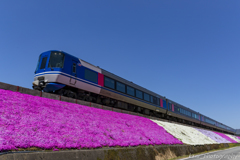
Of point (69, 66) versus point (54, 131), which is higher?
point (69, 66)

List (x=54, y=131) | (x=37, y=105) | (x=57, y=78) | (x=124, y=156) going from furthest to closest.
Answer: (x=57, y=78), (x=37, y=105), (x=124, y=156), (x=54, y=131)

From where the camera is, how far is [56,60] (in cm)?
1512

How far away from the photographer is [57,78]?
14367mm

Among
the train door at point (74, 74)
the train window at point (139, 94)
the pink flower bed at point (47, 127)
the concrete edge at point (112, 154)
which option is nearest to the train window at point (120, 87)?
the train window at point (139, 94)

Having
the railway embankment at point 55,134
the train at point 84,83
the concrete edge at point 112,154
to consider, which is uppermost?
the train at point 84,83

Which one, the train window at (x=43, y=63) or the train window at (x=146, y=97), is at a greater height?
the train window at (x=43, y=63)

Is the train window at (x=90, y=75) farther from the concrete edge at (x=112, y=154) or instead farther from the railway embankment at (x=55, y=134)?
the concrete edge at (x=112, y=154)

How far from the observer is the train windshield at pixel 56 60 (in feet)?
49.0

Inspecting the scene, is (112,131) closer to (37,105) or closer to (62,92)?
(37,105)

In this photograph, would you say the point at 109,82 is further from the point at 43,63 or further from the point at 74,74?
the point at 43,63

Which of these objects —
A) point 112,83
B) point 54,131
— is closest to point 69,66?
point 112,83

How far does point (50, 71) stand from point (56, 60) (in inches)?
38.8

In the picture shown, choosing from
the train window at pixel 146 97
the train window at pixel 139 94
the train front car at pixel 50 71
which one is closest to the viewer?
the train front car at pixel 50 71

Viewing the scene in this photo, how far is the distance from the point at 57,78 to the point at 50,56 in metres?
2.14
